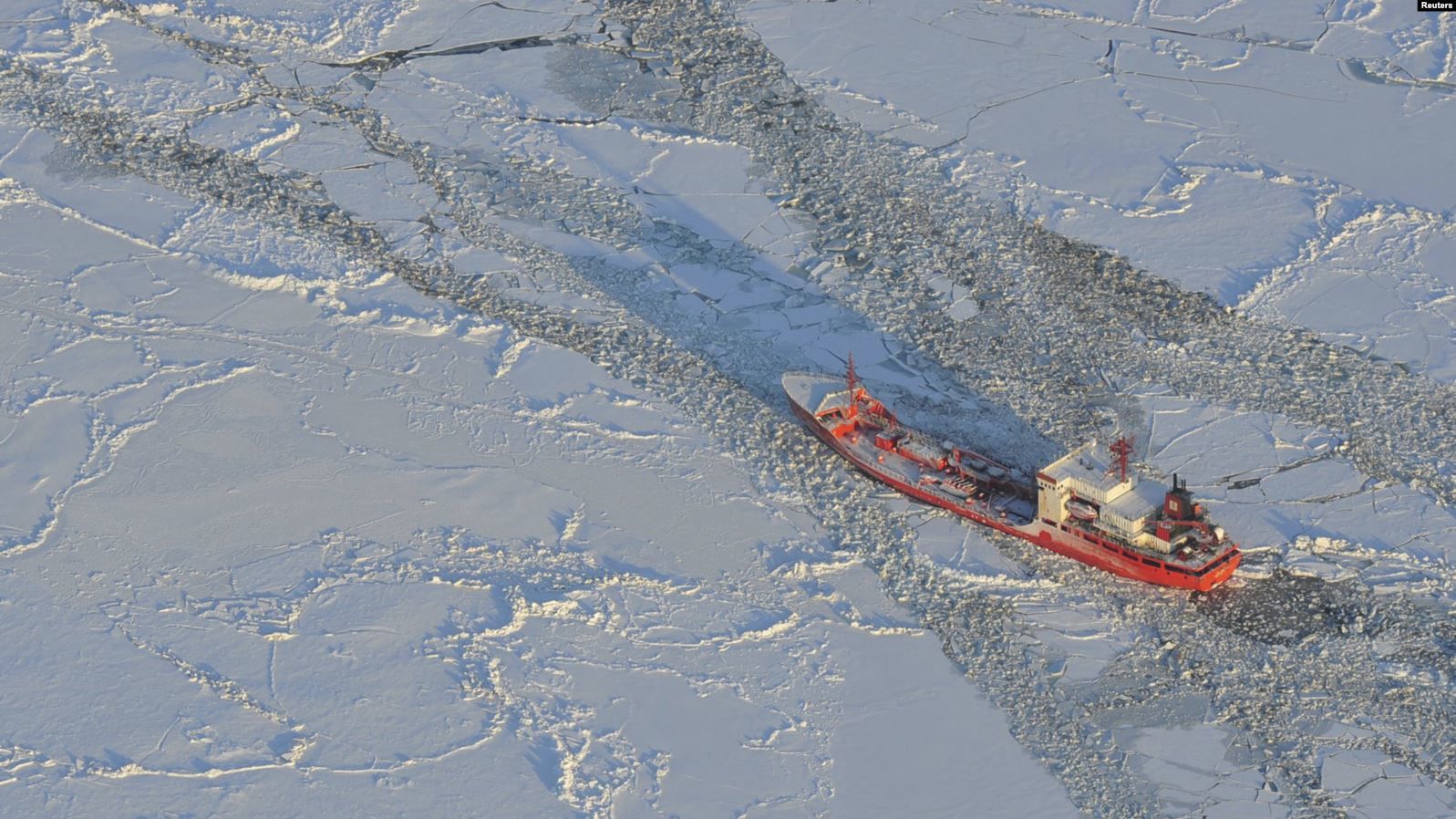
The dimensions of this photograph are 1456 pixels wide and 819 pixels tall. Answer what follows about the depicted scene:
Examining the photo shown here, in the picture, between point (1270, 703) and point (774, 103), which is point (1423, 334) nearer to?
point (1270, 703)

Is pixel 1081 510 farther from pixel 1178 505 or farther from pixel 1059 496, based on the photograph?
pixel 1178 505

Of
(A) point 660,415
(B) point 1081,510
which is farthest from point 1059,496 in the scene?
(A) point 660,415

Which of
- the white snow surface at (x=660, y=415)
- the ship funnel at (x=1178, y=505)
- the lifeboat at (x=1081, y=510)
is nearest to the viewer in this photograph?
the white snow surface at (x=660, y=415)

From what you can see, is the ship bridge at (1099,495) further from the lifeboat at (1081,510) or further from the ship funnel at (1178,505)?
the ship funnel at (1178,505)

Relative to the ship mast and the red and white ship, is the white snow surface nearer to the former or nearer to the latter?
the red and white ship

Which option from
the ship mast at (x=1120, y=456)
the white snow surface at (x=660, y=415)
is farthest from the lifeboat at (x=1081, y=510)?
the white snow surface at (x=660, y=415)

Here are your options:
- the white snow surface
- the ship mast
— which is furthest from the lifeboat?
the white snow surface

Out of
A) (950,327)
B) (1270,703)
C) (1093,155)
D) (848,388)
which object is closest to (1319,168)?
(1093,155)
